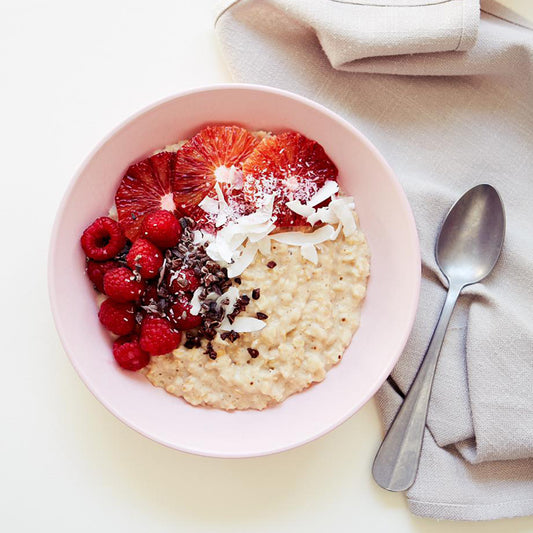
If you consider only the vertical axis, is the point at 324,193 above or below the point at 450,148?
above

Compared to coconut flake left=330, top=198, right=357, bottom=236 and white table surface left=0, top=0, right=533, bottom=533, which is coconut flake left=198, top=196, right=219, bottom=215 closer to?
coconut flake left=330, top=198, right=357, bottom=236

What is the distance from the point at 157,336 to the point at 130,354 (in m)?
0.13

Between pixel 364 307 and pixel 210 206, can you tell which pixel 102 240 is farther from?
pixel 364 307

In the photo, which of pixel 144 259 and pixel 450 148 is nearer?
pixel 144 259

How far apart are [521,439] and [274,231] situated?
1025 mm

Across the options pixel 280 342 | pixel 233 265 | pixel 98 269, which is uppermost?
pixel 98 269

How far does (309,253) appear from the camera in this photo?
1.65 m

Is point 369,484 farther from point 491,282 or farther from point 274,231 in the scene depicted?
point 274,231

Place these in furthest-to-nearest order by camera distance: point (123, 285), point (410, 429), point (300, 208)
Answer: point (410, 429) < point (300, 208) < point (123, 285)

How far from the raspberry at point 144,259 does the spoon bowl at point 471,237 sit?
2.96ft

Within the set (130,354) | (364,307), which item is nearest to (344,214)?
(364,307)

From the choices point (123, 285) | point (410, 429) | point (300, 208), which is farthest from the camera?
point (410, 429)

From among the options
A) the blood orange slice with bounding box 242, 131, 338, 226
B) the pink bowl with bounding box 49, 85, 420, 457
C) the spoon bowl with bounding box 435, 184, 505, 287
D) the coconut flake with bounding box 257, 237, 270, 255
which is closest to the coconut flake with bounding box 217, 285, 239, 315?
the coconut flake with bounding box 257, 237, 270, 255

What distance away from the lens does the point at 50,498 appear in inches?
72.9
